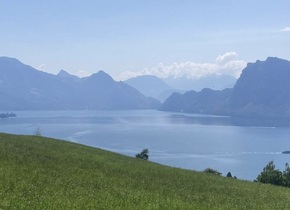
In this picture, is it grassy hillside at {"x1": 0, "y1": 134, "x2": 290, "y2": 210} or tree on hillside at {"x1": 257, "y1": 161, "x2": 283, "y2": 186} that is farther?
Result: tree on hillside at {"x1": 257, "y1": 161, "x2": 283, "y2": 186}

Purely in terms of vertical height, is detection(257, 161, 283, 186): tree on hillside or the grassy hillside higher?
detection(257, 161, 283, 186): tree on hillside

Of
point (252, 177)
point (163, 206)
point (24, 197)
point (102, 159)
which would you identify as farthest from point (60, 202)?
point (252, 177)

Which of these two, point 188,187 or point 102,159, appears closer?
point 188,187

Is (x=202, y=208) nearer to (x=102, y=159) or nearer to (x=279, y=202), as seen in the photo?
(x=279, y=202)

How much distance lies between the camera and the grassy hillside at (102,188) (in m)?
24.9

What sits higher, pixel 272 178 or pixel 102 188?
pixel 272 178

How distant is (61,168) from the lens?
39281mm

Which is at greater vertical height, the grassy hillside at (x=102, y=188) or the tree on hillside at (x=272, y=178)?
the tree on hillside at (x=272, y=178)

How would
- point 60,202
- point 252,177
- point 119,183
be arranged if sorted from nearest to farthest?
point 60,202 < point 119,183 < point 252,177

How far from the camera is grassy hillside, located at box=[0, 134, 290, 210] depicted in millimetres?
24859

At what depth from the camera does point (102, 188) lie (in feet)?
108

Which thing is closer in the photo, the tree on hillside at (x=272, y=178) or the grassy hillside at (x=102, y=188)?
the grassy hillside at (x=102, y=188)

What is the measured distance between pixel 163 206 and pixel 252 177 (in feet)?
547

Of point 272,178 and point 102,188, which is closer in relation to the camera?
point 102,188
